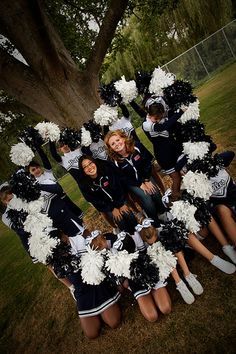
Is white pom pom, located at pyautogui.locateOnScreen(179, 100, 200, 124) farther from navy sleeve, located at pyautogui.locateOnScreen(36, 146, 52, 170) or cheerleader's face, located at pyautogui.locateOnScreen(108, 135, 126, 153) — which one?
navy sleeve, located at pyautogui.locateOnScreen(36, 146, 52, 170)

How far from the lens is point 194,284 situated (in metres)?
3.36

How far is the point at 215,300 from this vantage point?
3164 mm

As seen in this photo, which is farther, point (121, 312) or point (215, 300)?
point (121, 312)

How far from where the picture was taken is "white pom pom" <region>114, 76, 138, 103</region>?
4402 mm

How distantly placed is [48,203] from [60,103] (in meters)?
2.07

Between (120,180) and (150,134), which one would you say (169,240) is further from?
(150,134)

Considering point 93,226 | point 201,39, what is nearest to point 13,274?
point 93,226

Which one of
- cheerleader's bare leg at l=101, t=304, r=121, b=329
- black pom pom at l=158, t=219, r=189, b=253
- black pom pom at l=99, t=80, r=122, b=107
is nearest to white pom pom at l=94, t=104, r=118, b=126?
black pom pom at l=99, t=80, r=122, b=107

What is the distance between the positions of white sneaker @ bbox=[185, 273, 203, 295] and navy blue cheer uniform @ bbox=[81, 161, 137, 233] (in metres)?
1.00

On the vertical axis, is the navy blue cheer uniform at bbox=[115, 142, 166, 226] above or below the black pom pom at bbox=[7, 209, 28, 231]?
below

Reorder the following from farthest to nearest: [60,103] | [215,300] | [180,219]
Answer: [60,103], [180,219], [215,300]

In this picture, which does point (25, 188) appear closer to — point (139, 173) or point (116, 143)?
point (116, 143)

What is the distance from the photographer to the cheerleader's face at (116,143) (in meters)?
4.00

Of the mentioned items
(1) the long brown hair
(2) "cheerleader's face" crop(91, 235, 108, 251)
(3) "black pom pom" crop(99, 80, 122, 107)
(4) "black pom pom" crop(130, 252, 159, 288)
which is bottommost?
(4) "black pom pom" crop(130, 252, 159, 288)
